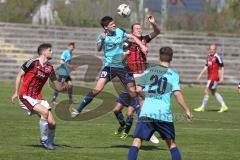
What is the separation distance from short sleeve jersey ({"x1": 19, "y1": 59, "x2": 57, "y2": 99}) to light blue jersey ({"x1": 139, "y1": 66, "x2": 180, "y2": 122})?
10.5 feet

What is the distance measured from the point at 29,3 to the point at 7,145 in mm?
37421

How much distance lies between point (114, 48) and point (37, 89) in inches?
115

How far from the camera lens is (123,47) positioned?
16.1m

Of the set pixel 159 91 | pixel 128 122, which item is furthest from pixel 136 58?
pixel 159 91

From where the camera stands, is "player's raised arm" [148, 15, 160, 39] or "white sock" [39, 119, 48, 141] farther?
"player's raised arm" [148, 15, 160, 39]

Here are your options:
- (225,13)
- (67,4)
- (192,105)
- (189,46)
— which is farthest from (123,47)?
(225,13)

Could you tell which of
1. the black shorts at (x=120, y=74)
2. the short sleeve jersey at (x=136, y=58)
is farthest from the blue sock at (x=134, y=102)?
the short sleeve jersey at (x=136, y=58)

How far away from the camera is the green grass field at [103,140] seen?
12812 millimetres

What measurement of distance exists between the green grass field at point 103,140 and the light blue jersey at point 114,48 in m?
1.63

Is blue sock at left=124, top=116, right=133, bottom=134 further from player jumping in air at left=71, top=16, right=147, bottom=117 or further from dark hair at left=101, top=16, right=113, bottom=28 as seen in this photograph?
dark hair at left=101, top=16, right=113, bottom=28

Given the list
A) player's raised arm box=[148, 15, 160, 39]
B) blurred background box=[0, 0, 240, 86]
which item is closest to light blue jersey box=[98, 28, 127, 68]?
player's raised arm box=[148, 15, 160, 39]

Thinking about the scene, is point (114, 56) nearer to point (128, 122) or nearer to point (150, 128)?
point (128, 122)

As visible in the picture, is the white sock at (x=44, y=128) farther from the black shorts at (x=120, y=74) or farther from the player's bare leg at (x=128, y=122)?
the black shorts at (x=120, y=74)

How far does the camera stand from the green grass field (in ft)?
42.0
